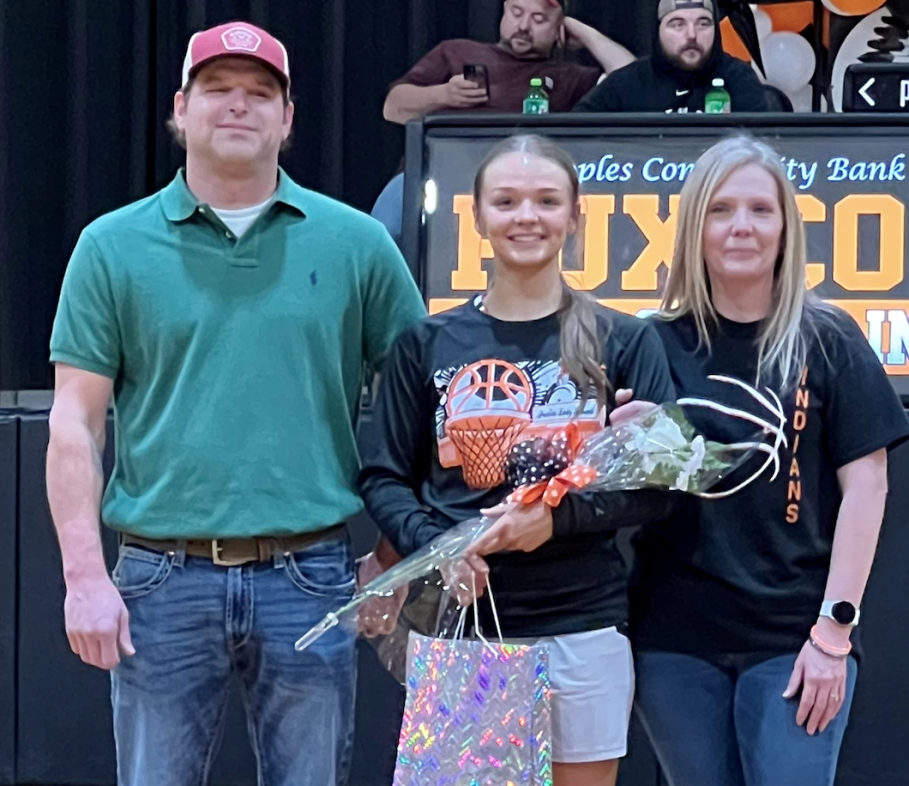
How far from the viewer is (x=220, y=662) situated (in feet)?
7.20

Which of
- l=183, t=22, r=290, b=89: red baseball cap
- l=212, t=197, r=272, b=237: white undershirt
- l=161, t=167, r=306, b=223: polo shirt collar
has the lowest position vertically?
l=212, t=197, r=272, b=237: white undershirt

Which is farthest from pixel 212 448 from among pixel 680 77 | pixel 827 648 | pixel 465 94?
pixel 465 94

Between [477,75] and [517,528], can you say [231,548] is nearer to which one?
[517,528]

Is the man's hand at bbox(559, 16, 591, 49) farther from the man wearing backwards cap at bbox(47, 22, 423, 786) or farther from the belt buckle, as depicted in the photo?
the belt buckle

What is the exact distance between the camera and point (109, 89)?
19.0 feet

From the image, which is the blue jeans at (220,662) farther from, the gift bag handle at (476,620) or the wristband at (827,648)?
the wristband at (827,648)

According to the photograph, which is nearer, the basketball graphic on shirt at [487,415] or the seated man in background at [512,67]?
the basketball graphic on shirt at [487,415]

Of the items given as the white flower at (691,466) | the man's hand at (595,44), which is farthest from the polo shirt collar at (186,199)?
the man's hand at (595,44)

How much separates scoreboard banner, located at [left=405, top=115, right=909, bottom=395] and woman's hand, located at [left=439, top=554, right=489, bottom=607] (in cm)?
152

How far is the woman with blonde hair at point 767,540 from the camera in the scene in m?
2.11

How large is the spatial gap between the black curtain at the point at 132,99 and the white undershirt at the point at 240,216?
360 centimetres

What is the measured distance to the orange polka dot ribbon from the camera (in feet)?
6.63

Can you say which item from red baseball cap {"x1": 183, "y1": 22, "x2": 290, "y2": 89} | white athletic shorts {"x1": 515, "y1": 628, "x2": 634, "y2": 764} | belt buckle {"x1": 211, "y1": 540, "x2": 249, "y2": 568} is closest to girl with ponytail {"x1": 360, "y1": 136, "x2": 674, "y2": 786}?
white athletic shorts {"x1": 515, "y1": 628, "x2": 634, "y2": 764}

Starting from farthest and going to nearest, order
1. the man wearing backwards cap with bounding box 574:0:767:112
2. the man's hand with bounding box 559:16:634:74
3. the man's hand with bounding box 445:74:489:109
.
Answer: the man's hand with bounding box 559:16:634:74, the man's hand with bounding box 445:74:489:109, the man wearing backwards cap with bounding box 574:0:767:112
